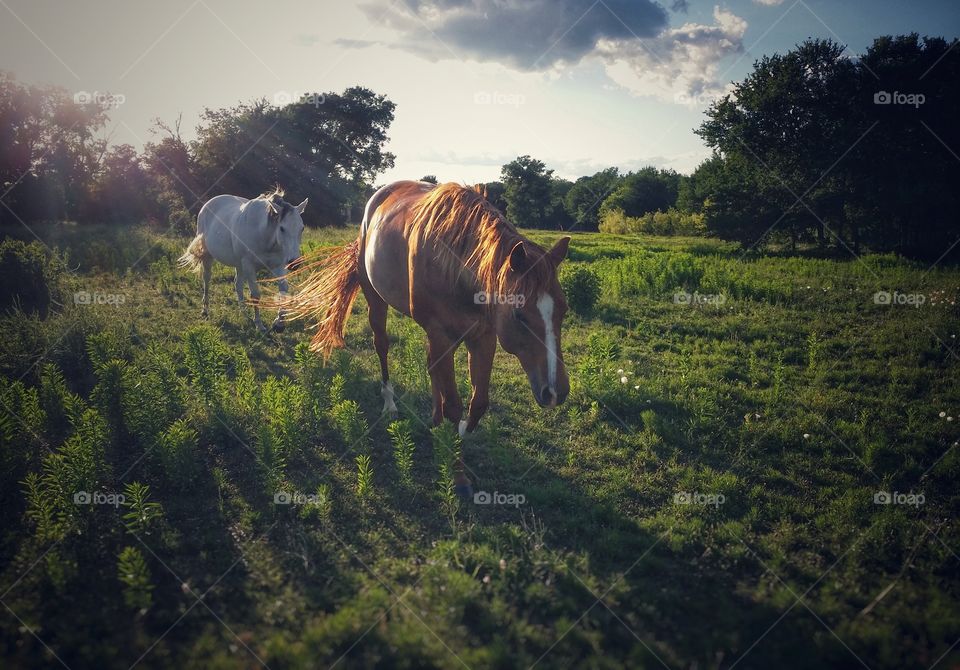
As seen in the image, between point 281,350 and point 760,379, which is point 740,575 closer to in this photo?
point 760,379

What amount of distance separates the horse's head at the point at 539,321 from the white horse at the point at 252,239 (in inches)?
228

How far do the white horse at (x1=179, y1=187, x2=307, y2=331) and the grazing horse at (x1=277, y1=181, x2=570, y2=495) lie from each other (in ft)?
11.3

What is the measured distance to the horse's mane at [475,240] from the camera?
3844 millimetres

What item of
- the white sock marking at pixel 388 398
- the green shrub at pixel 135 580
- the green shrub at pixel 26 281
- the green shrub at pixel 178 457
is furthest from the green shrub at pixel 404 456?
the green shrub at pixel 26 281

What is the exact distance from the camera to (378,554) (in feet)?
12.0

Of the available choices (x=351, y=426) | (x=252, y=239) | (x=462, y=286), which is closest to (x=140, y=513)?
(x=351, y=426)

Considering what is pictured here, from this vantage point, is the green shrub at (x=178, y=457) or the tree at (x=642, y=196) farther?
the tree at (x=642, y=196)

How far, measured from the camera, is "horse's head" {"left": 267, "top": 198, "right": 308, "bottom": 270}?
9.12m

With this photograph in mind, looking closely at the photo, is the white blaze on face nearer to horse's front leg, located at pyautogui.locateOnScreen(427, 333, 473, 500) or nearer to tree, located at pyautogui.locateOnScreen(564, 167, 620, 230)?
horse's front leg, located at pyautogui.locateOnScreen(427, 333, 473, 500)

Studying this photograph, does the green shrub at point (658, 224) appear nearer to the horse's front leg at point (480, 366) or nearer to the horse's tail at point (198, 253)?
the horse's tail at point (198, 253)

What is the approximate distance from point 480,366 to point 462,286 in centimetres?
76

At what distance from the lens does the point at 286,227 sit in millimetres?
9117

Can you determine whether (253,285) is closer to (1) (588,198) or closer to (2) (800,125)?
(2) (800,125)

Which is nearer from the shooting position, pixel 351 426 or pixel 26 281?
pixel 351 426
